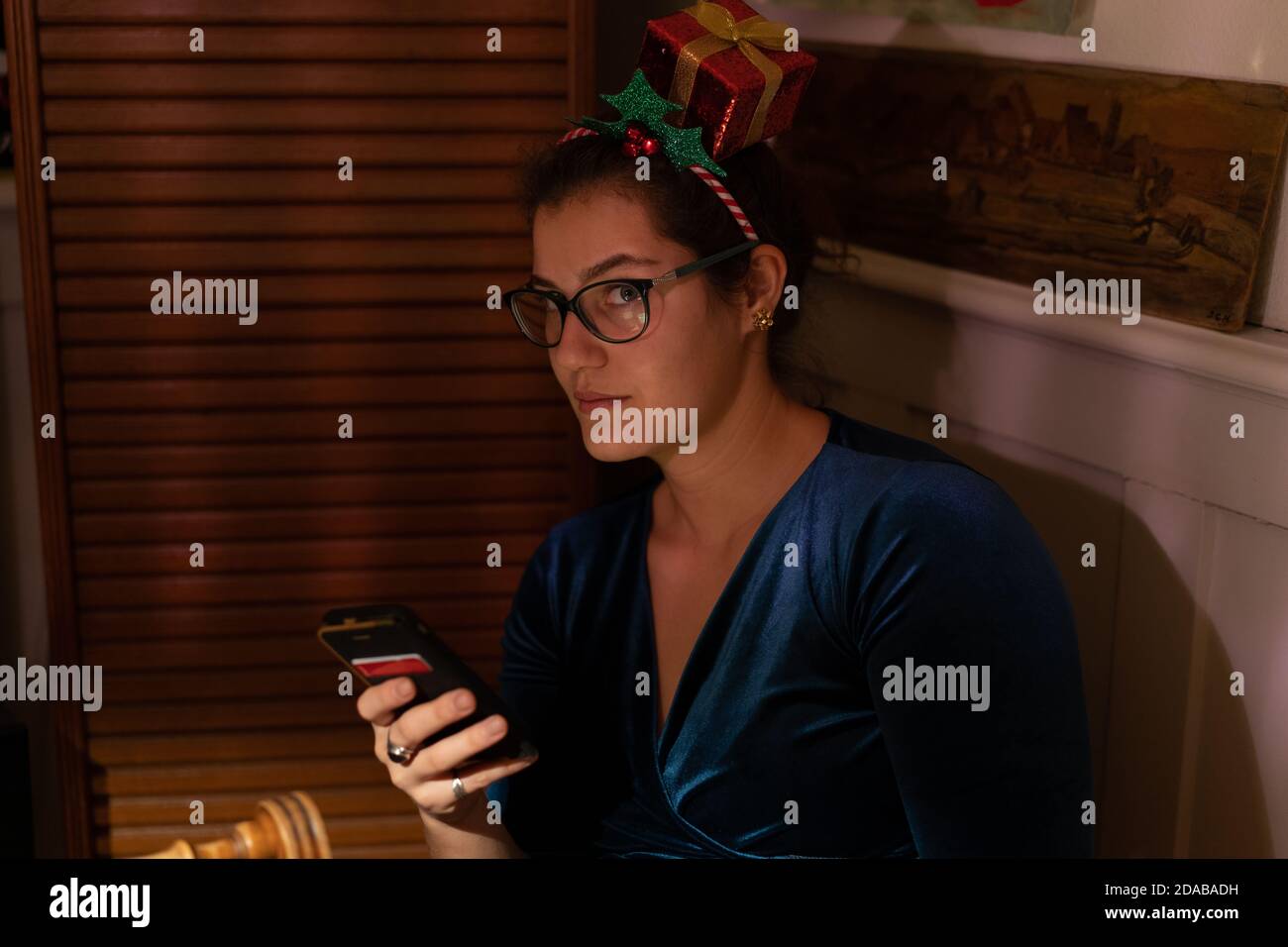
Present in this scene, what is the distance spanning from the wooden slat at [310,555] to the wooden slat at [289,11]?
66cm

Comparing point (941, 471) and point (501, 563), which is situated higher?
point (941, 471)

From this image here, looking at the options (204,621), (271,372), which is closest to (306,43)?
(271,372)

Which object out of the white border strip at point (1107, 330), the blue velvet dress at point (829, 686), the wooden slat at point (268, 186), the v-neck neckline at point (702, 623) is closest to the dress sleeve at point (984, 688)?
the blue velvet dress at point (829, 686)

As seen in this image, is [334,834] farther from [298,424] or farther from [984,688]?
[984,688]

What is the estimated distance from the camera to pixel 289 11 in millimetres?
1679

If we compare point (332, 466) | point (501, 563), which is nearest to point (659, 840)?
point (501, 563)

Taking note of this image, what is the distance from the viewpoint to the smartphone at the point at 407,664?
4.21 feet

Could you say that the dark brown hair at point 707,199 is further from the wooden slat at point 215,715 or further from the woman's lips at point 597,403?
the wooden slat at point 215,715

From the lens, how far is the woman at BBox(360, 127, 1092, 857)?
4.03 feet

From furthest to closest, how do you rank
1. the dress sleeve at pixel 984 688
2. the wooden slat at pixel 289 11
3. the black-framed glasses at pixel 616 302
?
the wooden slat at pixel 289 11 < the black-framed glasses at pixel 616 302 < the dress sleeve at pixel 984 688

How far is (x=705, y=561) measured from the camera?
145 cm

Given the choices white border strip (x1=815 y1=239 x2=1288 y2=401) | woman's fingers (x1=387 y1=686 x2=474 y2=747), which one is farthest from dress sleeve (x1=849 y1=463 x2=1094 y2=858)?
woman's fingers (x1=387 y1=686 x2=474 y2=747)
